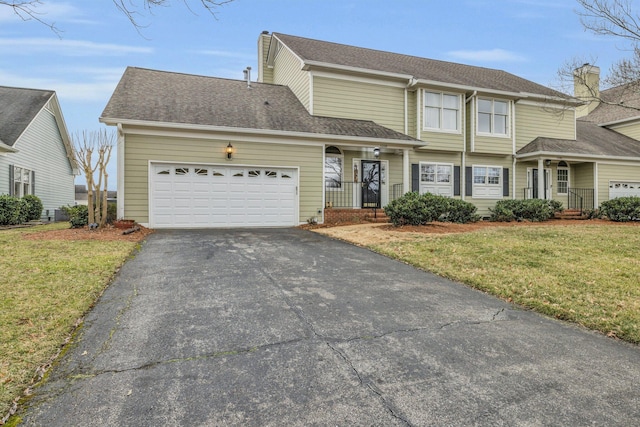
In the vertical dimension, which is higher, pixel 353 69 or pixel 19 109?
pixel 353 69

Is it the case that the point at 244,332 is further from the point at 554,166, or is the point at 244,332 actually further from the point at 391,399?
the point at 554,166

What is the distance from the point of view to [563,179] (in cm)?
1752

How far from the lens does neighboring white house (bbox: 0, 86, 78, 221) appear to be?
47.3 ft

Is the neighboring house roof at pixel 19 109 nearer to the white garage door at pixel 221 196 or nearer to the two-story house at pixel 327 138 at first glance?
the two-story house at pixel 327 138

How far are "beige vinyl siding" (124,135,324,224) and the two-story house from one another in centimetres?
4

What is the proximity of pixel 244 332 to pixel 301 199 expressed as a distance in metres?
9.23

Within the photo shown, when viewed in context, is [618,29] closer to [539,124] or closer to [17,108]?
[539,124]

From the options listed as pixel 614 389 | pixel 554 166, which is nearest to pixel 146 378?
pixel 614 389

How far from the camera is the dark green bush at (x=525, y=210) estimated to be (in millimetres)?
13727

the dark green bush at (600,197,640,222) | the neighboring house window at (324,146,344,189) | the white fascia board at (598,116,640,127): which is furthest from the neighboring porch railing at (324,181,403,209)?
the white fascia board at (598,116,640,127)

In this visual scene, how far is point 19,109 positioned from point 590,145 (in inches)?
1079

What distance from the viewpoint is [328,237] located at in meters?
9.65

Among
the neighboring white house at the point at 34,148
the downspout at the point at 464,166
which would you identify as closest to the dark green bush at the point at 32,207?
the neighboring white house at the point at 34,148

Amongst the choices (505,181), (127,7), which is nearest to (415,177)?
(505,181)
